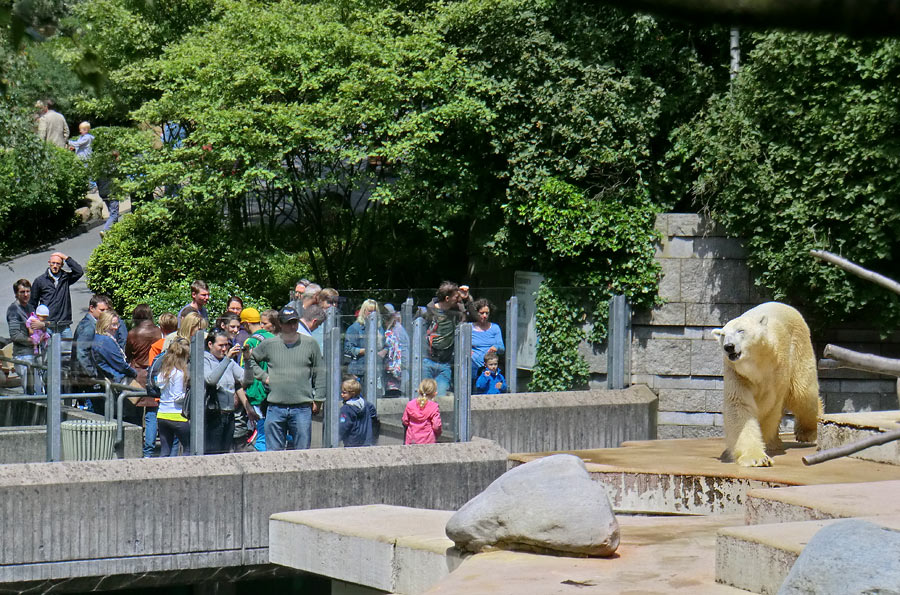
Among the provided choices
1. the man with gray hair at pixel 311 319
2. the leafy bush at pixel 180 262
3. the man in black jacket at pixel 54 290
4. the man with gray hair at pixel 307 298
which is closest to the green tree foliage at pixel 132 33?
the leafy bush at pixel 180 262

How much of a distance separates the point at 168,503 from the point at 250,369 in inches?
56.6

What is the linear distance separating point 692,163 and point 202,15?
820 centimetres

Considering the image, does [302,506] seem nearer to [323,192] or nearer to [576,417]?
[576,417]

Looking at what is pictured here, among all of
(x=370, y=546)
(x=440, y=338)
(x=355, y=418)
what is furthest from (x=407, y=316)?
(x=370, y=546)

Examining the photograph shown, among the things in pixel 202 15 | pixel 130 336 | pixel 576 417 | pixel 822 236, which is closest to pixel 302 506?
pixel 130 336

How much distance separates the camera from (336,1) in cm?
1639

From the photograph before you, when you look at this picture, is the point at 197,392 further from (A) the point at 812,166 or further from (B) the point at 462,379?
(A) the point at 812,166

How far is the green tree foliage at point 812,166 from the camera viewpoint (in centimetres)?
1311

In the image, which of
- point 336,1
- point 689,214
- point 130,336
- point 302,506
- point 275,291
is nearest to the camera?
point 302,506

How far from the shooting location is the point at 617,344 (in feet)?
48.4

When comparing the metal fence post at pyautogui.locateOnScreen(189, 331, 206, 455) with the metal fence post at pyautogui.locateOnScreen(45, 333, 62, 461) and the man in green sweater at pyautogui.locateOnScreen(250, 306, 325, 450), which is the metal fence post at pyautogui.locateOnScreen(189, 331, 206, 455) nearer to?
the man in green sweater at pyautogui.locateOnScreen(250, 306, 325, 450)

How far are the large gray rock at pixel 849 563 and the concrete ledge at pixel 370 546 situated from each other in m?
2.50

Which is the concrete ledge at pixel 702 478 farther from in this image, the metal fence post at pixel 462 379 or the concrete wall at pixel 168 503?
the concrete wall at pixel 168 503

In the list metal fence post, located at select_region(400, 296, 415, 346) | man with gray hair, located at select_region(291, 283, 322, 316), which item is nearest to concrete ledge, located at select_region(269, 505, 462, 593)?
metal fence post, located at select_region(400, 296, 415, 346)
